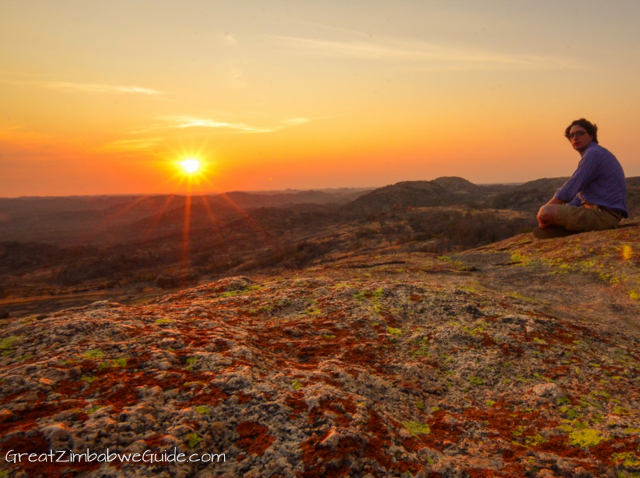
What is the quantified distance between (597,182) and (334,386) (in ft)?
26.7

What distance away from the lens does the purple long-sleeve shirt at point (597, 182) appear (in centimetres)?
715

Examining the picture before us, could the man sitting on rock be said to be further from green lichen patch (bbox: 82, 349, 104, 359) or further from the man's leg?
green lichen patch (bbox: 82, 349, 104, 359)

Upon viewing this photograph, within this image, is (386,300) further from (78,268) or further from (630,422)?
(78,268)

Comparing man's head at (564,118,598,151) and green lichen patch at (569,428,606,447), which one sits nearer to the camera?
green lichen patch at (569,428,606,447)

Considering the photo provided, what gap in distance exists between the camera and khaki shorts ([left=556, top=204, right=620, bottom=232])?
7.87 meters

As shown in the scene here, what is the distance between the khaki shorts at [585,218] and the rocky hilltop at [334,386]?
3.23m

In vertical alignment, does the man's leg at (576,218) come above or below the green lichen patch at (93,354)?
above

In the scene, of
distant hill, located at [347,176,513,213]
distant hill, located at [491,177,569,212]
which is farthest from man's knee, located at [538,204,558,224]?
distant hill, located at [347,176,513,213]

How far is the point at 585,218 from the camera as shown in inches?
311

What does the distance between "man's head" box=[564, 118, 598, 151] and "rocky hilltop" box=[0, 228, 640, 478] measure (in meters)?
4.05

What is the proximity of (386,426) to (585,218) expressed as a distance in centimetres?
822

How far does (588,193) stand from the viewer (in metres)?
7.82

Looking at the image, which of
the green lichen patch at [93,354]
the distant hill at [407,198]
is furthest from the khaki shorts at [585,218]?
the distant hill at [407,198]

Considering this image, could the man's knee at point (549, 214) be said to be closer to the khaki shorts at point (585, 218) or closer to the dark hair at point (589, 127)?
the khaki shorts at point (585, 218)
